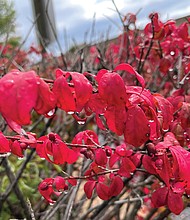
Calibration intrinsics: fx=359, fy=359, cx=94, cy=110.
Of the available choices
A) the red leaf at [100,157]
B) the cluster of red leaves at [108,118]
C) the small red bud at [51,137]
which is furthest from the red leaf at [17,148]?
the red leaf at [100,157]

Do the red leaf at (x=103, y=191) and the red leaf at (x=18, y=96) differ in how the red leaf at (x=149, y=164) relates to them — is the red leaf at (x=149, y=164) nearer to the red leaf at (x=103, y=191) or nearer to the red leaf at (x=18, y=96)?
the red leaf at (x=103, y=191)

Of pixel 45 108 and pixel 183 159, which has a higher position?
pixel 45 108

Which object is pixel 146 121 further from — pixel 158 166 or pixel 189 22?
pixel 189 22

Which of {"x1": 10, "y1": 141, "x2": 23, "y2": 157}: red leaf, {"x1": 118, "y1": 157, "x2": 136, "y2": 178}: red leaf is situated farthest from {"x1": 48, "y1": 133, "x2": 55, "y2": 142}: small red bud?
{"x1": 118, "y1": 157, "x2": 136, "y2": 178}: red leaf

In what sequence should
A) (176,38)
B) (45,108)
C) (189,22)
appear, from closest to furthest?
(45,108) → (189,22) → (176,38)

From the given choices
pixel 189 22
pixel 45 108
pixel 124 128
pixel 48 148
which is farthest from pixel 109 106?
pixel 189 22

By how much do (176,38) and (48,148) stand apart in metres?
1.20

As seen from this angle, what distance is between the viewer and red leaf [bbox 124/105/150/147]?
790 millimetres

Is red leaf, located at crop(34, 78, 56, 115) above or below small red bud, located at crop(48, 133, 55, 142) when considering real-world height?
above

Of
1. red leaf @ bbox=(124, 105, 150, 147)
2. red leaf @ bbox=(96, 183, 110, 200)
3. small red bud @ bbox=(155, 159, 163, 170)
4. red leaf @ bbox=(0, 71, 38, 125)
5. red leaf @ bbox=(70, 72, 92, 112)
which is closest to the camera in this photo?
red leaf @ bbox=(0, 71, 38, 125)

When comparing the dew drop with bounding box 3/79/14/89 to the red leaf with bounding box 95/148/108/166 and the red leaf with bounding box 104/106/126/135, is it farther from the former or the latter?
the red leaf with bounding box 95/148/108/166

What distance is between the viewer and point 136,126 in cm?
79

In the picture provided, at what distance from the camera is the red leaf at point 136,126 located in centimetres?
79

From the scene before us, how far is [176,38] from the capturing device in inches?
75.3
